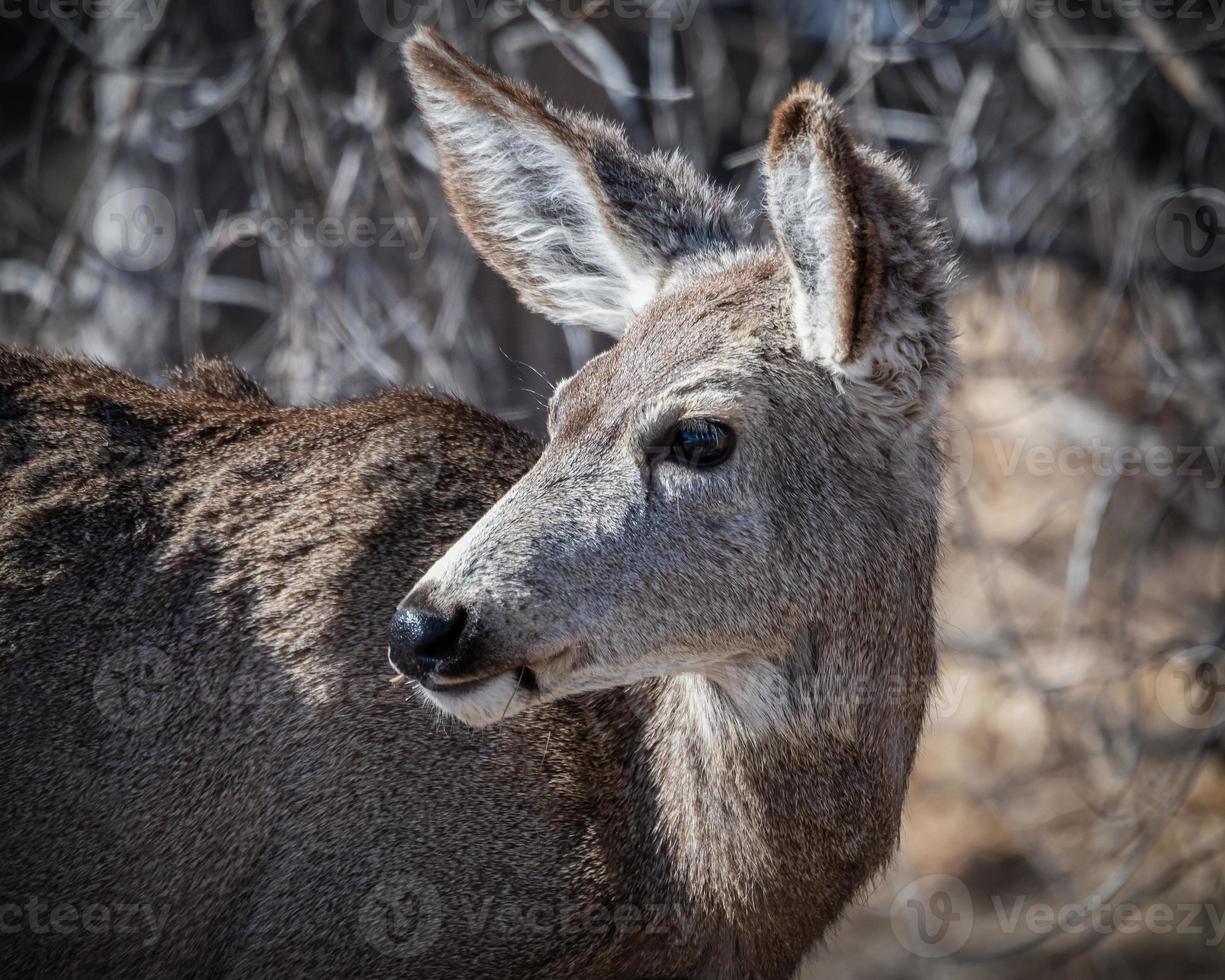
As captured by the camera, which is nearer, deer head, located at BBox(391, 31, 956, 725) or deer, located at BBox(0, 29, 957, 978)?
deer head, located at BBox(391, 31, 956, 725)

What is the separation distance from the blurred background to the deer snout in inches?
88.1

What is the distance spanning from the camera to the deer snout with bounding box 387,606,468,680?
2.90m

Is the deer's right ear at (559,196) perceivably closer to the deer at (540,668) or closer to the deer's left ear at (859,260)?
the deer at (540,668)

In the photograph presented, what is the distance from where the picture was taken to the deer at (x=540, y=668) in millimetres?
3148

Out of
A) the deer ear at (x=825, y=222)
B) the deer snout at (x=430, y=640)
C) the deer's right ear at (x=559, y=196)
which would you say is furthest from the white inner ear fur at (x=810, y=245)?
the deer snout at (x=430, y=640)

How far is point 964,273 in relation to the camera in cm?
476

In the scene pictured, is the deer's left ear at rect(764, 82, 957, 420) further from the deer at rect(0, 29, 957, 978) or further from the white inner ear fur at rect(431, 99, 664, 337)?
the white inner ear fur at rect(431, 99, 664, 337)

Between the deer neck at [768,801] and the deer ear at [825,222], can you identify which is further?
the deer neck at [768,801]

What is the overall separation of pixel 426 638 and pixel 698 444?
0.79m

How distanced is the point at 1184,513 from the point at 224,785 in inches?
272

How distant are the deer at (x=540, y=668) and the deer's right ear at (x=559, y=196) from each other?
0.19 metres

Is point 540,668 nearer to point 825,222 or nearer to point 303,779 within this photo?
point 303,779

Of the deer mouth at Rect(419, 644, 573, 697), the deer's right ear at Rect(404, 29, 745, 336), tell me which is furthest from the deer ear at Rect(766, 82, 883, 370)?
the deer mouth at Rect(419, 644, 573, 697)

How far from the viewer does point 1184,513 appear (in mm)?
8586
